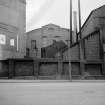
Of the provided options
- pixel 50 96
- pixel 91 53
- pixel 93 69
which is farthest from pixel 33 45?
pixel 50 96

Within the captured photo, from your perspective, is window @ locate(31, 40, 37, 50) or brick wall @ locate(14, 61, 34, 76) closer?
brick wall @ locate(14, 61, 34, 76)

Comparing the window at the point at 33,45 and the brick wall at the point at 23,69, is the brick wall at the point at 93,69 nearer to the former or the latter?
the brick wall at the point at 23,69

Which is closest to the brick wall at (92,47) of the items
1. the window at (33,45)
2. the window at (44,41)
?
the window at (44,41)

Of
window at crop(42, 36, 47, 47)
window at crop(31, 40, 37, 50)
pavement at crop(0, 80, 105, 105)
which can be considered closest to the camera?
pavement at crop(0, 80, 105, 105)

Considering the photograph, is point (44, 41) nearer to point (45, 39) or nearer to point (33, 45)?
point (45, 39)

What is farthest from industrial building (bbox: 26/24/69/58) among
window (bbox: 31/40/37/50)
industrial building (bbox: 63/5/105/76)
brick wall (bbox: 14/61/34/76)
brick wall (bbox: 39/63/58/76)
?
brick wall (bbox: 14/61/34/76)

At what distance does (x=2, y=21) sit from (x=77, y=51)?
879 inches

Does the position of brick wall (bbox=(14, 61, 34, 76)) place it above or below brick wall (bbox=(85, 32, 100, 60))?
below

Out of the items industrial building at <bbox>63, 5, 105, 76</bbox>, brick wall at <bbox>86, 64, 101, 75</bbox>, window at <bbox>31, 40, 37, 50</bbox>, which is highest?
window at <bbox>31, 40, 37, 50</bbox>

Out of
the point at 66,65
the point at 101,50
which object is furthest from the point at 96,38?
the point at 66,65

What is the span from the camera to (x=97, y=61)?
20125mm

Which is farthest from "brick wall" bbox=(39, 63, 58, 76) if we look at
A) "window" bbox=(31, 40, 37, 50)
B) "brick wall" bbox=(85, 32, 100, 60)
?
"window" bbox=(31, 40, 37, 50)

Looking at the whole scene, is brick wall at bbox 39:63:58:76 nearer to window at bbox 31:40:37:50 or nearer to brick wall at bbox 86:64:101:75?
brick wall at bbox 86:64:101:75

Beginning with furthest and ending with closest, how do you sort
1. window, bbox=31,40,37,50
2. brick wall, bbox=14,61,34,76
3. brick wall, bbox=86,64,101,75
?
1. window, bbox=31,40,37,50
2. brick wall, bbox=86,64,101,75
3. brick wall, bbox=14,61,34,76
